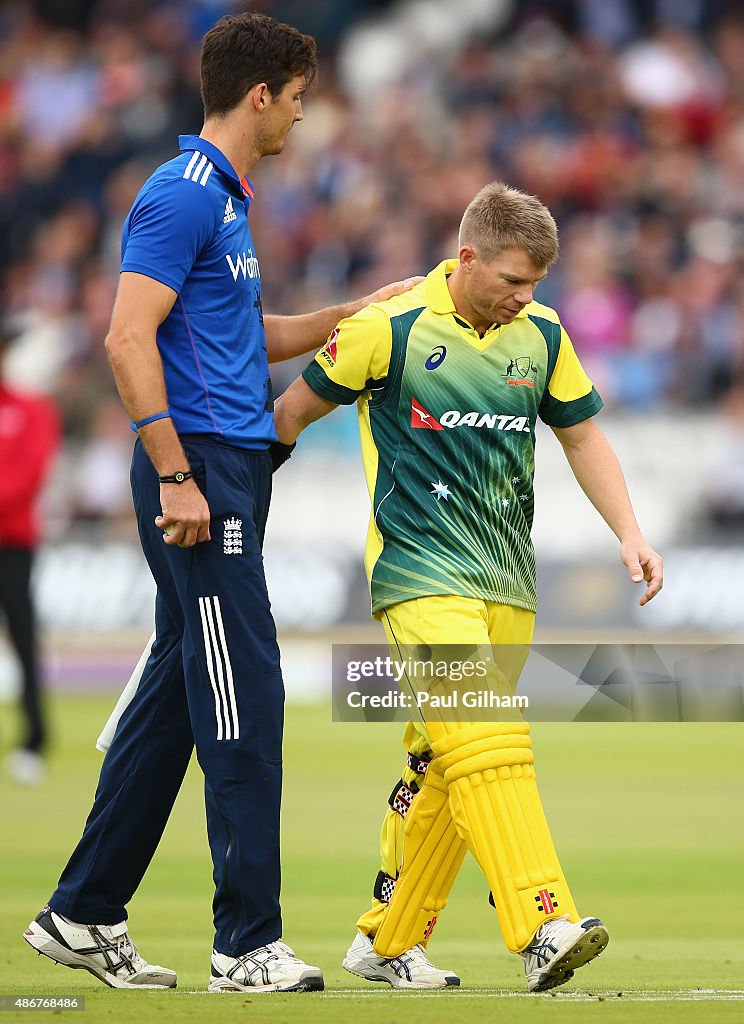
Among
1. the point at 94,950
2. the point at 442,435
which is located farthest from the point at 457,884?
the point at 442,435

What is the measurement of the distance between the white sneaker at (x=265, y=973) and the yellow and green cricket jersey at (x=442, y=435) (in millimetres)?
1083

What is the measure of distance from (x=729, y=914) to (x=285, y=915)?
1.78m

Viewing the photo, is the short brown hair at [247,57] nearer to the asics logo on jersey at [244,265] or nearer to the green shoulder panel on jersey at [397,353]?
the asics logo on jersey at [244,265]

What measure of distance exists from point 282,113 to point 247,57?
0.62 ft

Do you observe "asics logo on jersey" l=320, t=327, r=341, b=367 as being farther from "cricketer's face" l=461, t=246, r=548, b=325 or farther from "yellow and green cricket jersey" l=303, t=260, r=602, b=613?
"cricketer's face" l=461, t=246, r=548, b=325

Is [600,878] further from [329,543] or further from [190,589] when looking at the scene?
[329,543]

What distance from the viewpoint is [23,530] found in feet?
38.8

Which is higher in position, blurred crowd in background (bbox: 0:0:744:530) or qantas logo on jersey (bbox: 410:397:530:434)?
blurred crowd in background (bbox: 0:0:744:530)

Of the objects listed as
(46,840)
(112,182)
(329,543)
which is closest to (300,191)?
(112,182)

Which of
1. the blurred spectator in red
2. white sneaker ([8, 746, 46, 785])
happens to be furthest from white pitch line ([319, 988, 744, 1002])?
the blurred spectator in red

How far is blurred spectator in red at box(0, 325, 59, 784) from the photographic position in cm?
1153

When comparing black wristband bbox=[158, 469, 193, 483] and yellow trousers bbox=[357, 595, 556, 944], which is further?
yellow trousers bbox=[357, 595, 556, 944]

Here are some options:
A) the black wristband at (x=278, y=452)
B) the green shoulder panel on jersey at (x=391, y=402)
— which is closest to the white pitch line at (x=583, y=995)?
the green shoulder panel on jersey at (x=391, y=402)

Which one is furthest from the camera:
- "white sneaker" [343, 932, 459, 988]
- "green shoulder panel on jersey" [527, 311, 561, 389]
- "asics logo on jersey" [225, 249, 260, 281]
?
"green shoulder panel on jersey" [527, 311, 561, 389]
